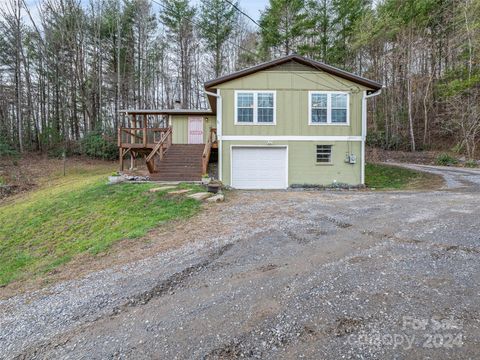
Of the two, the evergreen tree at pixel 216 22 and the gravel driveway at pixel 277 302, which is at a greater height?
the evergreen tree at pixel 216 22

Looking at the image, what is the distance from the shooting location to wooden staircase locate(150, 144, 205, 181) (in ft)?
38.0

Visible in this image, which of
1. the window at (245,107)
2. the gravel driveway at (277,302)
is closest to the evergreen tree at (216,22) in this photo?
the window at (245,107)

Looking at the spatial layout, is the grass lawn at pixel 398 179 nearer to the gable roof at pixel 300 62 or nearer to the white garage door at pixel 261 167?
the white garage door at pixel 261 167

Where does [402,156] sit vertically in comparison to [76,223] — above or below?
above

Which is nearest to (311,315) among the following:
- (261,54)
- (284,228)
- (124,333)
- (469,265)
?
(124,333)

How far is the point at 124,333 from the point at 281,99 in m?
10.9

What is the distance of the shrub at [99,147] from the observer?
71.5 feet

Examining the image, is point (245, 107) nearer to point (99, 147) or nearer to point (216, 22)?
point (99, 147)

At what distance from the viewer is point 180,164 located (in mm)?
12648

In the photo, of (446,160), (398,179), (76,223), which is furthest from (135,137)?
(446,160)

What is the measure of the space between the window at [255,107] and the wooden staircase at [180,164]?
2767 mm

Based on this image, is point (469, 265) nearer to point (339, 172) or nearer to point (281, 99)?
point (339, 172)

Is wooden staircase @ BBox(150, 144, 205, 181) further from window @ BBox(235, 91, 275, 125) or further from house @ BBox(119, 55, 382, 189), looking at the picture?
window @ BBox(235, 91, 275, 125)

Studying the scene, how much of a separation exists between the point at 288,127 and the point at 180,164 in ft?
16.5
